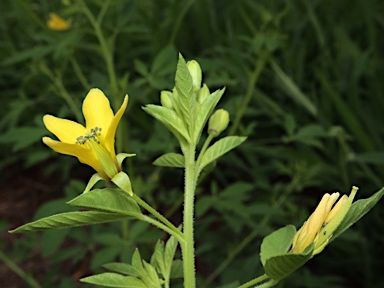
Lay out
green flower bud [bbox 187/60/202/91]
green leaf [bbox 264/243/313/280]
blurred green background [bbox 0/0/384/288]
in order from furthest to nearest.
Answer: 1. blurred green background [bbox 0/0/384/288]
2. green flower bud [bbox 187/60/202/91]
3. green leaf [bbox 264/243/313/280]

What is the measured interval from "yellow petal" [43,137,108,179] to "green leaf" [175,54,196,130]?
8 cm

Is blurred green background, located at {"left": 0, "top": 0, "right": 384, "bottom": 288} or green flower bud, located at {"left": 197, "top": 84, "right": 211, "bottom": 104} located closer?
green flower bud, located at {"left": 197, "top": 84, "right": 211, "bottom": 104}

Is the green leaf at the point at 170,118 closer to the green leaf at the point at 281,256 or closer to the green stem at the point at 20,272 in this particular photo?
the green leaf at the point at 281,256

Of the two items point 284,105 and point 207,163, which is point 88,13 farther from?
point 284,105

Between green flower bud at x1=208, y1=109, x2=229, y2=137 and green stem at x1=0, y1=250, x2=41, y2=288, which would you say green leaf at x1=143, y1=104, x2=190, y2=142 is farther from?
green stem at x1=0, y1=250, x2=41, y2=288

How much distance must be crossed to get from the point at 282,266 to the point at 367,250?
49.9 inches

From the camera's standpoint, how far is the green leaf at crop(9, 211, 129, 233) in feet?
1.36

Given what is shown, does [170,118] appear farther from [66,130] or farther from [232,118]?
[232,118]

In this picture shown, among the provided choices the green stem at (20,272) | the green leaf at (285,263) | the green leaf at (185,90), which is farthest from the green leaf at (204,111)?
the green stem at (20,272)

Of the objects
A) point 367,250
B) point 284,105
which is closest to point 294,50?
point 284,105

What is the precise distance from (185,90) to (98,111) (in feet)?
0.27

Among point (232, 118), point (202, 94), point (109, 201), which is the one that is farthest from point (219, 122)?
point (232, 118)

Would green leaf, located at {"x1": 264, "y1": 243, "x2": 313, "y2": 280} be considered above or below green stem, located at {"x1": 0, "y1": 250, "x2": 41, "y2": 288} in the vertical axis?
above

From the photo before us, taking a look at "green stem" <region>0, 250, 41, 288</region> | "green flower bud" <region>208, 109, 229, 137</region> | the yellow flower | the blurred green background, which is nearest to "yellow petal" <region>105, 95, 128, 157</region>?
the yellow flower
